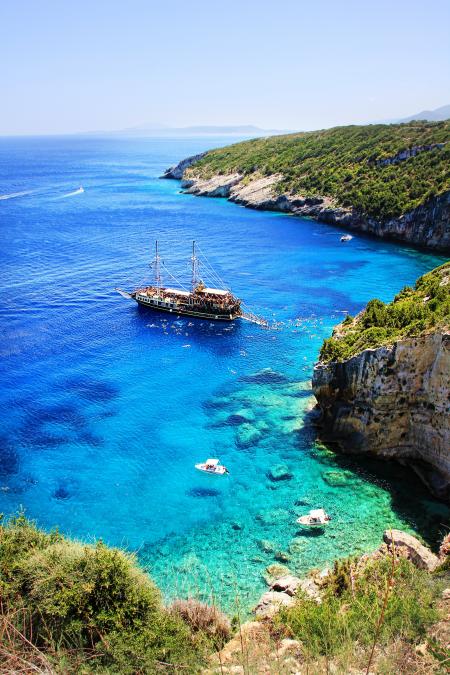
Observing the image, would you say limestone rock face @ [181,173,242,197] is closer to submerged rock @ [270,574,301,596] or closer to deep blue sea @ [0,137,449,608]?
deep blue sea @ [0,137,449,608]

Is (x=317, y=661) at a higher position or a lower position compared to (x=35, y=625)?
higher

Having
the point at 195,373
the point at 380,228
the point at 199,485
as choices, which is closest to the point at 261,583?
the point at 199,485

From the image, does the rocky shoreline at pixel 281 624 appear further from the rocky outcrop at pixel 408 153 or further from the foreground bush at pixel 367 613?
the rocky outcrop at pixel 408 153

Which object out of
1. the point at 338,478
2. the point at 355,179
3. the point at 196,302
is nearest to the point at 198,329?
the point at 196,302

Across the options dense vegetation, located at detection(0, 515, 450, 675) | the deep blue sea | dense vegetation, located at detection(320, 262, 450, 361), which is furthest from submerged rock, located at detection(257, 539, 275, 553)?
dense vegetation, located at detection(320, 262, 450, 361)

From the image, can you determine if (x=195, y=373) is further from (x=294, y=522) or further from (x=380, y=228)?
(x=380, y=228)

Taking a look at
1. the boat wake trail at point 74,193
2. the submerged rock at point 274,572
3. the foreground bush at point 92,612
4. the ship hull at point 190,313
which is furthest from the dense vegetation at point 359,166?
the foreground bush at point 92,612

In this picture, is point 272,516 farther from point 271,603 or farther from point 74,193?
point 74,193
